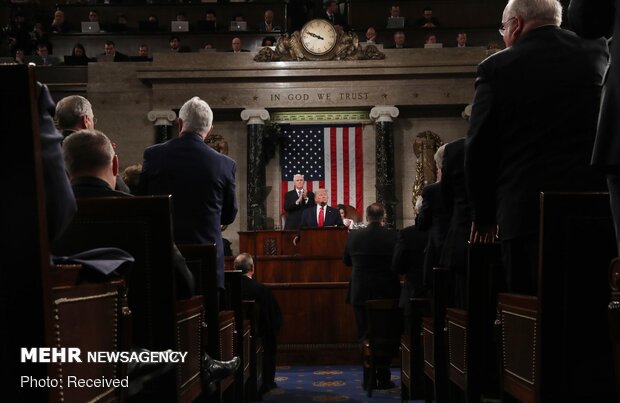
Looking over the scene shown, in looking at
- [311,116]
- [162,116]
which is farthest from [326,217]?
[162,116]

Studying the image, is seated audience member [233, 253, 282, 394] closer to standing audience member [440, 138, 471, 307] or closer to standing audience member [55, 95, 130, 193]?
standing audience member [440, 138, 471, 307]

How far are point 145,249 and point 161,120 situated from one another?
1217cm

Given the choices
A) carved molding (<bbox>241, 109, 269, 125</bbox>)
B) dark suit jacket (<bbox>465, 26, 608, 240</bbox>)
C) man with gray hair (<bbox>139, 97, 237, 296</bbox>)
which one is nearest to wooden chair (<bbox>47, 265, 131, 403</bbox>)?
dark suit jacket (<bbox>465, 26, 608, 240</bbox>)

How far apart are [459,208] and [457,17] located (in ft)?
43.0

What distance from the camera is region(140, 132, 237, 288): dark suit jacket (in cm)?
450

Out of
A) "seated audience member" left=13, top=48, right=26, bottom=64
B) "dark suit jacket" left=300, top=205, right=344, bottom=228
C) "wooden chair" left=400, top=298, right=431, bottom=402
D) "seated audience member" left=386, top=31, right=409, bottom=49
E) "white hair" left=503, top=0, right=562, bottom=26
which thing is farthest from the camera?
"seated audience member" left=13, top=48, right=26, bottom=64

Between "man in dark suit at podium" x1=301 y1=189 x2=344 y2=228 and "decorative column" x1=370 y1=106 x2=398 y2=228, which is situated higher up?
"decorative column" x1=370 y1=106 x2=398 y2=228

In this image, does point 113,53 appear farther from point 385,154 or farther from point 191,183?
point 191,183

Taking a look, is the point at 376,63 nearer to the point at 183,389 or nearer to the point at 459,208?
the point at 459,208

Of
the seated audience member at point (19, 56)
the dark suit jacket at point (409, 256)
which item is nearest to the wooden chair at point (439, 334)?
the dark suit jacket at point (409, 256)

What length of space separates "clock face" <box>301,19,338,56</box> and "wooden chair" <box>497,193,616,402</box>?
40.7 ft

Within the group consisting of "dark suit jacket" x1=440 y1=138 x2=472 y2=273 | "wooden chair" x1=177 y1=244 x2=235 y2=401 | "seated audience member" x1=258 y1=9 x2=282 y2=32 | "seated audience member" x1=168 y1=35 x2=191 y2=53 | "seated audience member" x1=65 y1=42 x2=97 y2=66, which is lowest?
"wooden chair" x1=177 y1=244 x2=235 y2=401

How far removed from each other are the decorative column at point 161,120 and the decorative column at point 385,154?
3.49m

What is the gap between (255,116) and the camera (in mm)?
14859
